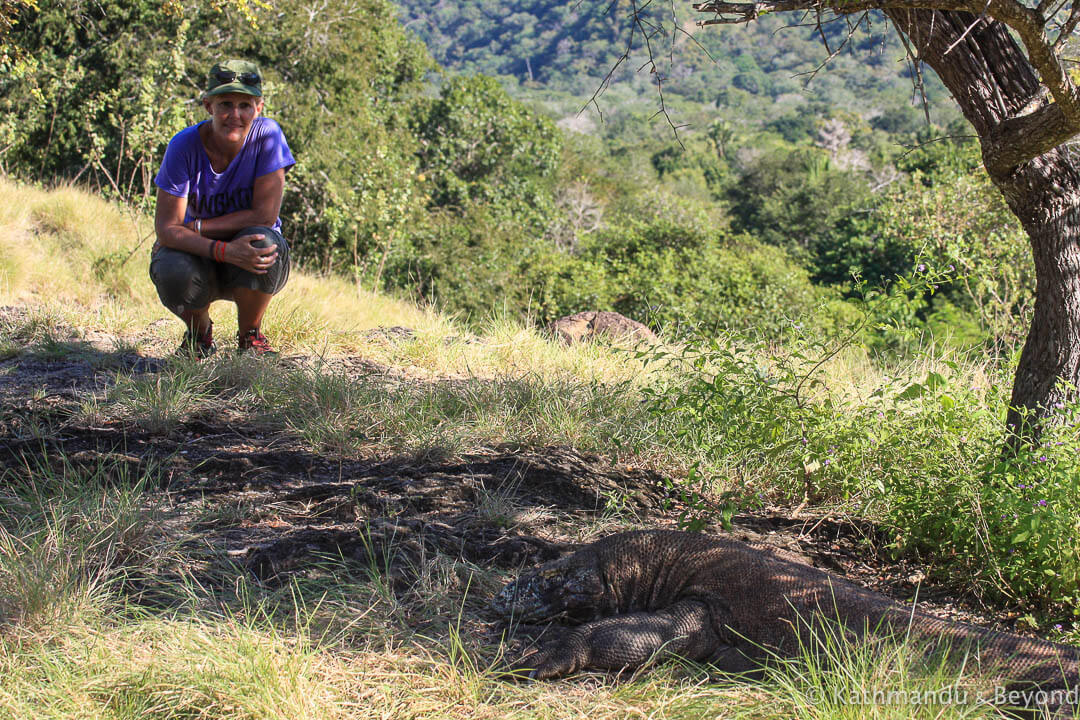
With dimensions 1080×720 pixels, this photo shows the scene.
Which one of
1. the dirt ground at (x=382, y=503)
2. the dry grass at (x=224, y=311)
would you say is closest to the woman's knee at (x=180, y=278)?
the dirt ground at (x=382, y=503)

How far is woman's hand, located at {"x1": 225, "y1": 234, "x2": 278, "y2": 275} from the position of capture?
413 cm

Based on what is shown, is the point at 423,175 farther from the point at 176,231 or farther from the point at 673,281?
the point at 176,231

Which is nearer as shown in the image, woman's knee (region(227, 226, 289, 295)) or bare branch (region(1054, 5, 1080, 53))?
bare branch (region(1054, 5, 1080, 53))

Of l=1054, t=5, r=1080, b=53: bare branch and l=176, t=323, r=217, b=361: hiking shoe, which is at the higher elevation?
l=1054, t=5, r=1080, b=53: bare branch

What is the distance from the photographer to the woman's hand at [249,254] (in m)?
4.13

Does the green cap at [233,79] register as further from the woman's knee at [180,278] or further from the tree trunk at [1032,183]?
the tree trunk at [1032,183]

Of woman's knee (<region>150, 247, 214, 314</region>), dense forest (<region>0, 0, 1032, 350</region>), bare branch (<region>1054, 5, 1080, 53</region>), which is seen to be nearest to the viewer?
bare branch (<region>1054, 5, 1080, 53</region>)

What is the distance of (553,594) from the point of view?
101 inches

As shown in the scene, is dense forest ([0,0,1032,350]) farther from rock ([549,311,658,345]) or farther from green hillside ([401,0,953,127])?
green hillside ([401,0,953,127])

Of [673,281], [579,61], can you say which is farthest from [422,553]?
[579,61]

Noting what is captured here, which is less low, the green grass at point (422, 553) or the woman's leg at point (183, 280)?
the woman's leg at point (183, 280)

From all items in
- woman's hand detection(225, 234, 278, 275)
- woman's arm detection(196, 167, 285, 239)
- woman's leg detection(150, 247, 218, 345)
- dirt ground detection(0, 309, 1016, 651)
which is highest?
woman's arm detection(196, 167, 285, 239)

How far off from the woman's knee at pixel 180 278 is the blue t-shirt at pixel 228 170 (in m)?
0.26

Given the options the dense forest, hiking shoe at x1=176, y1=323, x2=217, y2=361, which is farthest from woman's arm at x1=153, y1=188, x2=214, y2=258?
the dense forest
